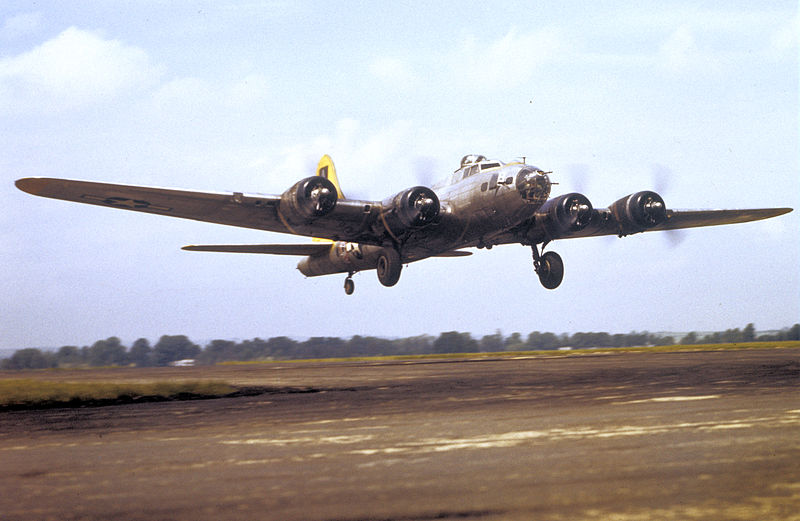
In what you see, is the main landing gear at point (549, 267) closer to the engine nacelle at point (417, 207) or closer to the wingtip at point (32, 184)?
the engine nacelle at point (417, 207)

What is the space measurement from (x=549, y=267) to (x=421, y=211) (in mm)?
9826

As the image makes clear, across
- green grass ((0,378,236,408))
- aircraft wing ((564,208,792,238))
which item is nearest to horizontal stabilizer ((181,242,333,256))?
aircraft wing ((564,208,792,238))

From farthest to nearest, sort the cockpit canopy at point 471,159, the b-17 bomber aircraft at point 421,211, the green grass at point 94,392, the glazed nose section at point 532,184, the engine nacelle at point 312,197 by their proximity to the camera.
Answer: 1. the cockpit canopy at point 471,159
2. the glazed nose section at point 532,184
3. the b-17 bomber aircraft at point 421,211
4. the engine nacelle at point 312,197
5. the green grass at point 94,392

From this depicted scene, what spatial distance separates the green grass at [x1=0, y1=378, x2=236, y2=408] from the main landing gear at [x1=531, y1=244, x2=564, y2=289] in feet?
77.5

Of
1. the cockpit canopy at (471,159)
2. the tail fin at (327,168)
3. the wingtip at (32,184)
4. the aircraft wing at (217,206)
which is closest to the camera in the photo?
the wingtip at (32,184)

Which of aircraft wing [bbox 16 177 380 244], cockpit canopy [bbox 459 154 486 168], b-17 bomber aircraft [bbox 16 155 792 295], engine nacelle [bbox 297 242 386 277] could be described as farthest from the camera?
engine nacelle [bbox 297 242 386 277]

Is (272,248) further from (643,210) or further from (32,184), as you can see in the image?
(643,210)

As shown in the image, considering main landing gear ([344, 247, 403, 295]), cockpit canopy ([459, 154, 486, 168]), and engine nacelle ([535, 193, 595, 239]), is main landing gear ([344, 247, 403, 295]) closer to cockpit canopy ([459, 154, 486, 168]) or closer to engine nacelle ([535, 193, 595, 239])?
cockpit canopy ([459, 154, 486, 168])

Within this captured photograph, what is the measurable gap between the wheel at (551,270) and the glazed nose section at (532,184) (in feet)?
25.0

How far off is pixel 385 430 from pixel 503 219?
2363cm

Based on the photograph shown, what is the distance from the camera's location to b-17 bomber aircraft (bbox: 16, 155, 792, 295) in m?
28.7

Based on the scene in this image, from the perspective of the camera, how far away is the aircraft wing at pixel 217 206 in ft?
89.6

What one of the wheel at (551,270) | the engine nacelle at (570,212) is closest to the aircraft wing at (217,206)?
the engine nacelle at (570,212)

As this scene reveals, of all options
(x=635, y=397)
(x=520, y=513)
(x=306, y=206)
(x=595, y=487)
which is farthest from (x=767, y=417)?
(x=306, y=206)
